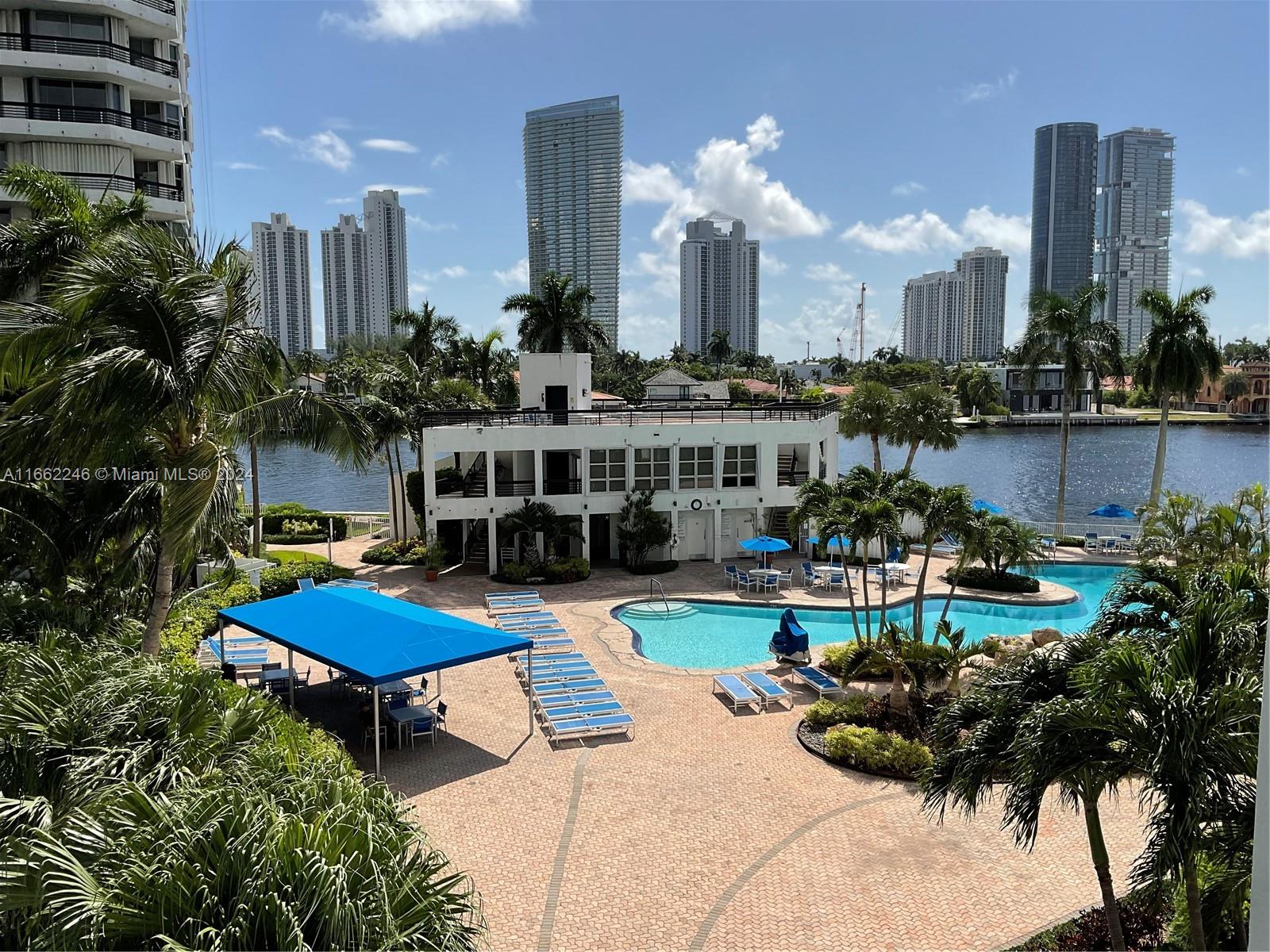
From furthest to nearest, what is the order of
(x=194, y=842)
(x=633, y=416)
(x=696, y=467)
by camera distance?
(x=633, y=416)
(x=696, y=467)
(x=194, y=842)

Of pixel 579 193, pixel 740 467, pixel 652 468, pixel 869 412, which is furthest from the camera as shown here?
pixel 579 193

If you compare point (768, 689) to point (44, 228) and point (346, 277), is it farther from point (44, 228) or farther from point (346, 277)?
point (346, 277)

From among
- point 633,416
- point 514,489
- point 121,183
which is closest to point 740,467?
point 633,416

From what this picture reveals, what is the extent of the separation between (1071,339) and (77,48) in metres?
34.3

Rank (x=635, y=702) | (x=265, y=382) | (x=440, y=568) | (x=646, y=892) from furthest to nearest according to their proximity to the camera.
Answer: (x=440, y=568), (x=635, y=702), (x=265, y=382), (x=646, y=892)

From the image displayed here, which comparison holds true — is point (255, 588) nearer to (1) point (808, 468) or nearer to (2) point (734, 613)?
(2) point (734, 613)

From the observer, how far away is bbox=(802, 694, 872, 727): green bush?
15.4m

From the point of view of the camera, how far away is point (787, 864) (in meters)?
10.7

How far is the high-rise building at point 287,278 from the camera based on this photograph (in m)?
164

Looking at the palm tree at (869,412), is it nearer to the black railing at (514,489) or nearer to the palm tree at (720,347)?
the black railing at (514,489)

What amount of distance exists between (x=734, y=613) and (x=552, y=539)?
6.70 m

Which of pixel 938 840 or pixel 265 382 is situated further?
pixel 265 382

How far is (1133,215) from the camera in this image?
10894 centimetres

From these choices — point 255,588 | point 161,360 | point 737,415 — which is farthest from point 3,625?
point 737,415
